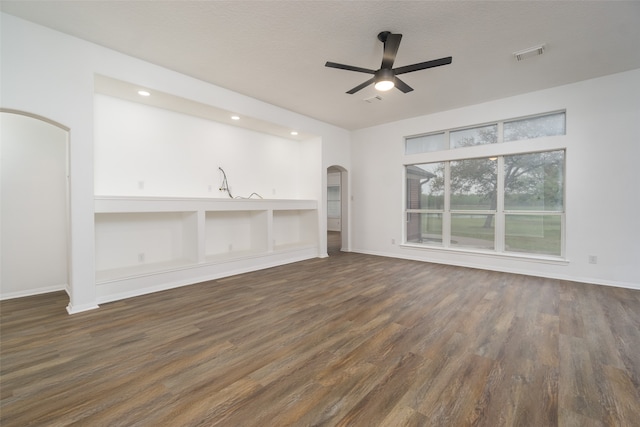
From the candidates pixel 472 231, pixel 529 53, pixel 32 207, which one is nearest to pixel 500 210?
pixel 472 231

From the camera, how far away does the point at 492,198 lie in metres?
5.15

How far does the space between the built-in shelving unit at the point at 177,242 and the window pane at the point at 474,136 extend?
338 centimetres

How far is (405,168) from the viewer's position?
6.22m

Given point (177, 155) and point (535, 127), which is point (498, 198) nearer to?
point (535, 127)

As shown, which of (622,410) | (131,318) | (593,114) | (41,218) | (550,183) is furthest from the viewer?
(550,183)

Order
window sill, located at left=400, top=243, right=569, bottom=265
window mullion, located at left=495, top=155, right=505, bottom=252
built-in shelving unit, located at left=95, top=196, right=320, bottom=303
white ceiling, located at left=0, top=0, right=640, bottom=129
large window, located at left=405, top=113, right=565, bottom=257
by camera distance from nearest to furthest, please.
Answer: white ceiling, located at left=0, top=0, right=640, bottom=129, built-in shelving unit, located at left=95, top=196, right=320, bottom=303, window sill, located at left=400, top=243, right=569, bottom=265, large window, located at left=405, top=113, right=565, bottom=257, window mullion, located at left=495, top=155, right=505, bottom=252

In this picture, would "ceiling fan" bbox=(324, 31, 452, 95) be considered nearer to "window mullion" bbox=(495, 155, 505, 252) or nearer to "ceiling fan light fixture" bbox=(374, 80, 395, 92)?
"ceiling fan light fixture" bbox=(374, 80, 395, 92)

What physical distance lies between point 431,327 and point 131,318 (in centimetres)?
320

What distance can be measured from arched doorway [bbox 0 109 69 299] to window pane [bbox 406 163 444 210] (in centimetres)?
614

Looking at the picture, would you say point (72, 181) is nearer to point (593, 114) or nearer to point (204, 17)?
point (204, 17)

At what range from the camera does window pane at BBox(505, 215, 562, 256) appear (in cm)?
457

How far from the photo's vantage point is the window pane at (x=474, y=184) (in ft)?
16.9

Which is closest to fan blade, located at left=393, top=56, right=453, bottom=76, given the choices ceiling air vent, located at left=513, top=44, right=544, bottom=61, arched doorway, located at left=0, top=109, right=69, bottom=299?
ceiling air vent, located at left=513, top=44, right=544, bottom=61

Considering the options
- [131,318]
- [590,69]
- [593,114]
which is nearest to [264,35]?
[131,318]
